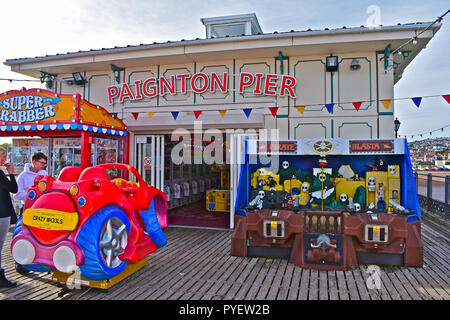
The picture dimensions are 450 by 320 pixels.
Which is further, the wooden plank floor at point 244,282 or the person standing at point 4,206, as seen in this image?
the person standing at point 4,206

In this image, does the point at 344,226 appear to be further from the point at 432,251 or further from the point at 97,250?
the point at 97,250

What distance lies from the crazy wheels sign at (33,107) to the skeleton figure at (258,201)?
4386 mm

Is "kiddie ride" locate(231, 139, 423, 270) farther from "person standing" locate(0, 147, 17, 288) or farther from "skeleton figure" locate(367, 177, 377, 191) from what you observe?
"person standing" locate(0, 147, 17, 288)

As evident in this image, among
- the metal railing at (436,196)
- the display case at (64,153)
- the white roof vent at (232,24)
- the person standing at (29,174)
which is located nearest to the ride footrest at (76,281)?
the person standing at (29,174)

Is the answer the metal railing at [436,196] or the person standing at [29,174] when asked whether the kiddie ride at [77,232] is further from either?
the metal railing at [436,196]

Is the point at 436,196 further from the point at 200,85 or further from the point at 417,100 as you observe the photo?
the point at 200,85

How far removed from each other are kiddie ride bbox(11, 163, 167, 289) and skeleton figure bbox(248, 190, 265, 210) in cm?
243

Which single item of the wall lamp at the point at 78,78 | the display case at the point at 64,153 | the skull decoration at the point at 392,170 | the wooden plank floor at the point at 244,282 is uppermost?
the wall lamp at the point at 78,78

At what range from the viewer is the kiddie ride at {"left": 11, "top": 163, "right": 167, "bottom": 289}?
12.0 feet

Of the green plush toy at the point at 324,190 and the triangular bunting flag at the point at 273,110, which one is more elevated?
the triangular bunting flag at the point at 273,110

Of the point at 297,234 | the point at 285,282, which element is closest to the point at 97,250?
the point at 285,282

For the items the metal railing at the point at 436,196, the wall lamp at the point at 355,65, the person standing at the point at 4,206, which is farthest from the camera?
the metal railing at the point at 436,196

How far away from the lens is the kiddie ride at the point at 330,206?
4.95 meters

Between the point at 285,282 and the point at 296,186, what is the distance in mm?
2494
